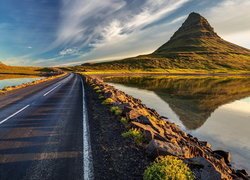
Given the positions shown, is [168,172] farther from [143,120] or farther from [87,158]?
[143,120]

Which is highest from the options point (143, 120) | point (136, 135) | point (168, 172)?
point (168, 172)

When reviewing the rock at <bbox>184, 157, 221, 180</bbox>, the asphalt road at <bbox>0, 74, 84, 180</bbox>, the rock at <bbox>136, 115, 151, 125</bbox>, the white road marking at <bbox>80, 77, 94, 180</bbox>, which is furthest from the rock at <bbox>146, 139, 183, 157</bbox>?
the rock at <bbox>136, 115, 151, 125</bbox>

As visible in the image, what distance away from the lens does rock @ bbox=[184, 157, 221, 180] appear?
7250 mm

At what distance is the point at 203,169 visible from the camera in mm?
7602

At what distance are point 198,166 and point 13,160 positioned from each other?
5.44 metres

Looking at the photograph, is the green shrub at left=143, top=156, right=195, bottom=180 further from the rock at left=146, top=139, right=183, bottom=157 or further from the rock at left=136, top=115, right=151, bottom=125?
the rock at left=136, top=115, right=151, bottom=125

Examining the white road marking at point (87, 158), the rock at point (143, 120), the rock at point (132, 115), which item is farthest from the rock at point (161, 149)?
the rock at point (132, 115)

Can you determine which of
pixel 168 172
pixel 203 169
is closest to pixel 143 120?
pixel 203 169

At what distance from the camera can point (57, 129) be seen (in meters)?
12.8

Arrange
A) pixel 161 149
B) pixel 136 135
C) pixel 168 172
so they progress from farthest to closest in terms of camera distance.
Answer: pixel 136 135, pixel 161 149, pixel 168 172

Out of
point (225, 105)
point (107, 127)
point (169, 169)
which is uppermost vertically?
point (169, 169)

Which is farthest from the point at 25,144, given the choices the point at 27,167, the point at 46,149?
the point at 27,167

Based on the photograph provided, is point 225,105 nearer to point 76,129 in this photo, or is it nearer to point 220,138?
point 220,138

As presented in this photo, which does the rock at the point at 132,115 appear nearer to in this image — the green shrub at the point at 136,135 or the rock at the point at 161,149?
the green shrub at the point at 136,135
